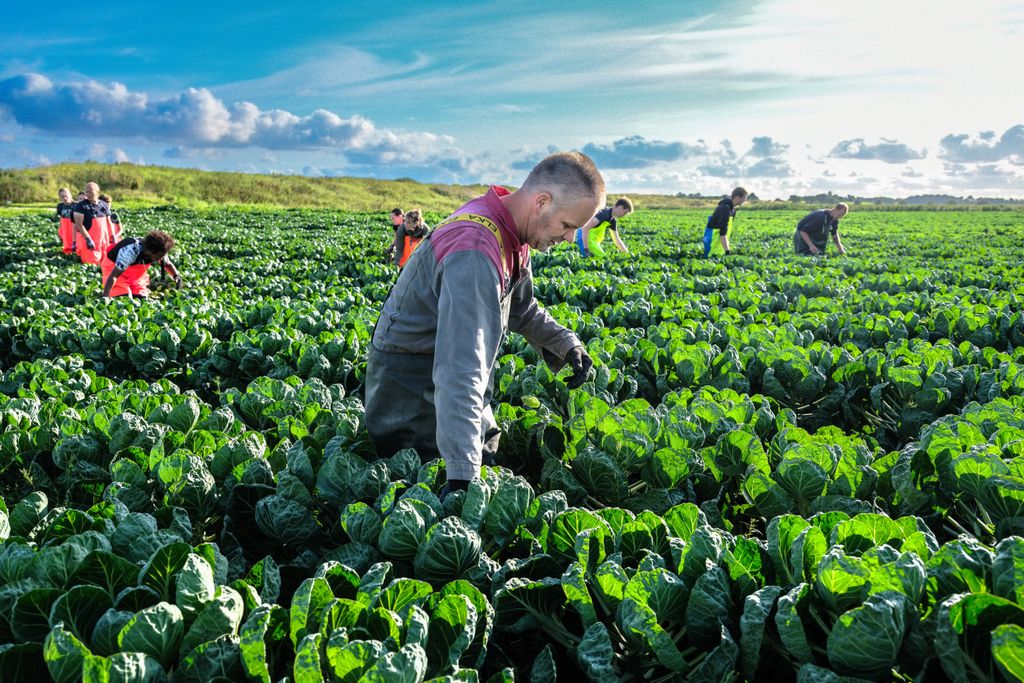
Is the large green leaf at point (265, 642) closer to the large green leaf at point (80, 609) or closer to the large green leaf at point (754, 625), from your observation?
the large green leaf at point (80, 609)

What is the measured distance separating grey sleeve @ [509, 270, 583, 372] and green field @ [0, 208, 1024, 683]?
0.38 meters

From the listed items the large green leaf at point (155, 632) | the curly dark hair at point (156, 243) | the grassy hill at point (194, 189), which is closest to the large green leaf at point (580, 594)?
the large green leaf at point (155, 632)

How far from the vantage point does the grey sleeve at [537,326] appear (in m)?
3.55

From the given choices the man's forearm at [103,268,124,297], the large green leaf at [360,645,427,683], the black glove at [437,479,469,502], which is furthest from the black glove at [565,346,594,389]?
the man's forearm at [103,268,124,297]

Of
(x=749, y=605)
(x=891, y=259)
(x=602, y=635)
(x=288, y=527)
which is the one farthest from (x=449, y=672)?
(x=891, y=259)

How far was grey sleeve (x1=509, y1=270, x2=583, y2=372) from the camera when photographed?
355 centimetres

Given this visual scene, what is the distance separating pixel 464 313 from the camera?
2422 mm

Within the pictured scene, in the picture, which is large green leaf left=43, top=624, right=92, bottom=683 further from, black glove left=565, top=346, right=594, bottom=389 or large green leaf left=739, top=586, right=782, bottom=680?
black glove left=565, top=346, right=594, bottom=389

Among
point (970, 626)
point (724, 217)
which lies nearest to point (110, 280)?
point (970, 626)

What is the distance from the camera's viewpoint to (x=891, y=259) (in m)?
15.0

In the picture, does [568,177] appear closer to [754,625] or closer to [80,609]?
[754,625]

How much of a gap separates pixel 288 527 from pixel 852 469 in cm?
224

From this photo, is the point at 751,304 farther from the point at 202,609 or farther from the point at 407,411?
the point at 202,609

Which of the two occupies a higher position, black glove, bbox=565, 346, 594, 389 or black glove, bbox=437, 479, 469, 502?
black glove, bbox=565, 346, 594, 389
